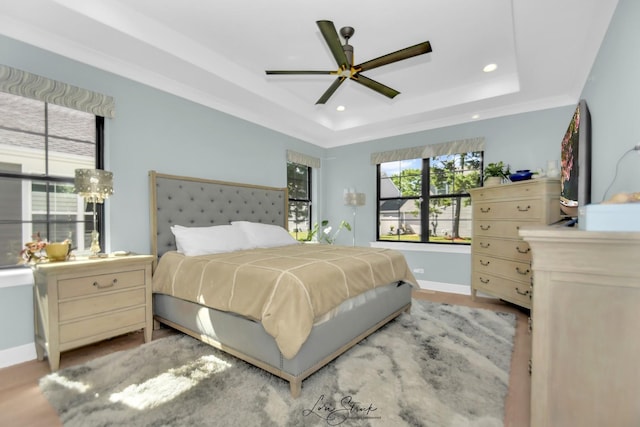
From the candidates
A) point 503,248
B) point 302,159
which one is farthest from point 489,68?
point 302,159

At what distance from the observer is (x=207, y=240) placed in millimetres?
2896

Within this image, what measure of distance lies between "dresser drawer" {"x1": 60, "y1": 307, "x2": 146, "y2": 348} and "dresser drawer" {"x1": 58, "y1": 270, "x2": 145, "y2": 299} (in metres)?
0.20

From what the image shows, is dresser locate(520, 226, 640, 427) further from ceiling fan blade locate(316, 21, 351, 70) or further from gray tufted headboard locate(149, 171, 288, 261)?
gray tufted headboard locate(149, 171, 288, 261)

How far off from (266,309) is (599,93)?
119 inches

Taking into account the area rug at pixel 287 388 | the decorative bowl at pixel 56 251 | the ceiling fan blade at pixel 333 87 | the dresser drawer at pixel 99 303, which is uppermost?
the ceiling fan blade at pixel 333 87

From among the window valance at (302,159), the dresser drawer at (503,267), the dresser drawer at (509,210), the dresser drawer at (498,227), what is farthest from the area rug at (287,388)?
the window valance at (302,159)

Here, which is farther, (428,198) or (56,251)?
(428,198)

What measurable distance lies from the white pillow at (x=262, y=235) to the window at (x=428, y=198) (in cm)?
199

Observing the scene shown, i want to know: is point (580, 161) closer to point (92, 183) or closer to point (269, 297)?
point (269, 297)

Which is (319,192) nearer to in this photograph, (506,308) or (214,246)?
(214,246)

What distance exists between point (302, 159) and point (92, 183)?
309 cm

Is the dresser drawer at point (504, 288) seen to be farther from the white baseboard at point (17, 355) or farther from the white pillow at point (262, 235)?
the white baseboard at point (17, 355)

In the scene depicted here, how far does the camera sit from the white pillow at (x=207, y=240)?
278 centimetres

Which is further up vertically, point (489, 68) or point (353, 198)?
point (489, 68)
